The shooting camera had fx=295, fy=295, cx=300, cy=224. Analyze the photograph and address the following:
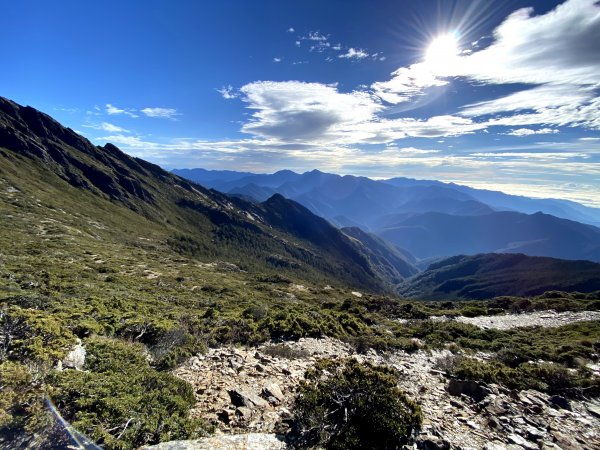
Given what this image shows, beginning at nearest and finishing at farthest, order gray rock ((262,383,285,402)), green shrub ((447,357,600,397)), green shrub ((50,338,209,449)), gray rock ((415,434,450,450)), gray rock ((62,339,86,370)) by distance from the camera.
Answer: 1. green shrub ((50,338,209,449))
2. gray rock ((415,434,450,450))
3. gray rock ((62,339,86,370))
4. gray rock ((262,383,285,402))
5. green shrub ((447,357,600,397))

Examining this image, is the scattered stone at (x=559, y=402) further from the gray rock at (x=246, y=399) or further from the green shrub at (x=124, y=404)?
the green shrub at (x=124, y=404)

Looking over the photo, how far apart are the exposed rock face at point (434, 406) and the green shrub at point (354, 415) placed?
57 cm

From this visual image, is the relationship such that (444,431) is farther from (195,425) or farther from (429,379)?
(195,425)

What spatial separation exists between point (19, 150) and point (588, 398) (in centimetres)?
23750

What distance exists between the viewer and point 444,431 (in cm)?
843

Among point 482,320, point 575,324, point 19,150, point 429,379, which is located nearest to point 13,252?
point 429,379

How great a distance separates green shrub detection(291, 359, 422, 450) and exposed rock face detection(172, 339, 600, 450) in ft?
1.88

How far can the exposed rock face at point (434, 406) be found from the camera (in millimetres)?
8312

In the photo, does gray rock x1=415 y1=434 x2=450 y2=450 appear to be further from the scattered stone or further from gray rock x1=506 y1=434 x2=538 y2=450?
the scattered stone

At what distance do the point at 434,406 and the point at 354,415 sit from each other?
3.41m

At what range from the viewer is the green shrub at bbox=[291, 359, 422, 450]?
773 centimetres

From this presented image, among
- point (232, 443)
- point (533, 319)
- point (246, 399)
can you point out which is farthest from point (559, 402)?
point (533, 319)

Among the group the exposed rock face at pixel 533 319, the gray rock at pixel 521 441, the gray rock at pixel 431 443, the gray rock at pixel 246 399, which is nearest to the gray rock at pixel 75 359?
the gray rock at pixel 246 399

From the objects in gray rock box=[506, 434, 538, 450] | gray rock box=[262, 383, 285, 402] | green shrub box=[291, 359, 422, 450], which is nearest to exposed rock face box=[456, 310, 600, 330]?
gray rock box=[506, 434, 538, 450]
